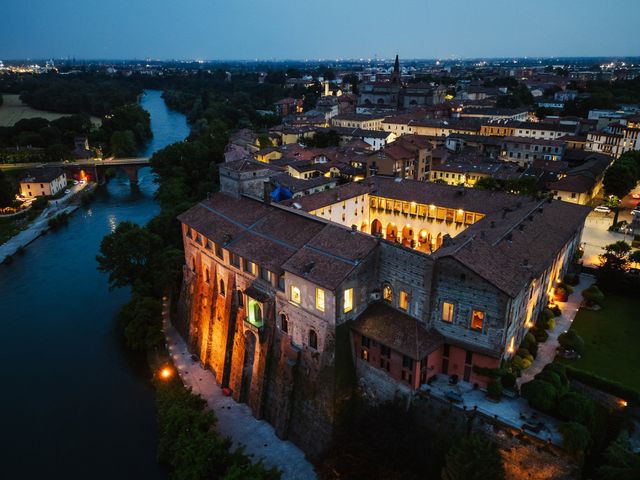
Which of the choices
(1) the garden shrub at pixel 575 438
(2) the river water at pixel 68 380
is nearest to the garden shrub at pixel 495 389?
(1) the garden shrub at pixel 575 438

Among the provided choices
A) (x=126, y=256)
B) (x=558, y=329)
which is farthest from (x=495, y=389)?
(x=126, y=256)

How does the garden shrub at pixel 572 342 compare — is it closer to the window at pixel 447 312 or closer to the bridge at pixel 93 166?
the window at pixel 447 312

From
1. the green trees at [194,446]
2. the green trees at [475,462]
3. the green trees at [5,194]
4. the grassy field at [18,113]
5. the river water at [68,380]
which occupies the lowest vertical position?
the river water at [68,380]

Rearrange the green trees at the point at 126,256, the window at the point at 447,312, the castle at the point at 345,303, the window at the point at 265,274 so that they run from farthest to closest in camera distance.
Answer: the green trees at the point at 126,256 → the window at the point at 265,274 → the window at the point at 447,312 → the castle at the point at 345,303

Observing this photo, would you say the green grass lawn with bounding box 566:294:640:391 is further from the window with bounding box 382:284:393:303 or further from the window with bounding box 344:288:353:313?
the window with bounding box 344:288:353:313

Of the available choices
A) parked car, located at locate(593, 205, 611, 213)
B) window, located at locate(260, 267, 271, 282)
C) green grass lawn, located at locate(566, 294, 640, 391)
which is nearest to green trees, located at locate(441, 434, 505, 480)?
green grass lawn, located at locate(566, 294, 640, 391)

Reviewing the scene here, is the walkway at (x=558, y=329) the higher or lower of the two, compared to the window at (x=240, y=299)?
lower

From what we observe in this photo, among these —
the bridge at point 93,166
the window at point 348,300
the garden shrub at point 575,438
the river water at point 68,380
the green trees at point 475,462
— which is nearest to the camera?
the garden shrub at point 575,438

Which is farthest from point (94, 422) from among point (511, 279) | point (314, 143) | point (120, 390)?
point (314, 143)

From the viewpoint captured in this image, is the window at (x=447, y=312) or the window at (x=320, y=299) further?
the window at (x=320, y=299)

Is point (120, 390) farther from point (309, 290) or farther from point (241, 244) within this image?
point (309, 290)
